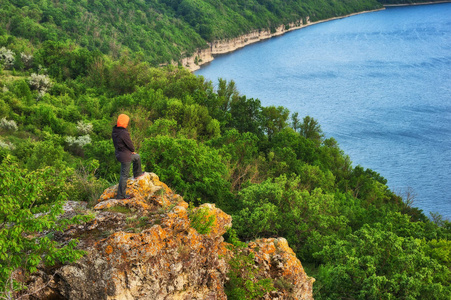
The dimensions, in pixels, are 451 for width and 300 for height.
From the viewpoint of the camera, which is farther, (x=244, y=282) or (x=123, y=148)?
(x=244, y=282)

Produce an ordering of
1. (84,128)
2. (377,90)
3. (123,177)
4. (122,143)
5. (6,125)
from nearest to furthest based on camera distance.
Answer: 1. (122,143)
2. (123,177)
3. (6,125)
4. (84,128)
5. (377,90)

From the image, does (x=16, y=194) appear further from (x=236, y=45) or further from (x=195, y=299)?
(x=236, y=45)

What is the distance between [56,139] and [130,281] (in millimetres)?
34067

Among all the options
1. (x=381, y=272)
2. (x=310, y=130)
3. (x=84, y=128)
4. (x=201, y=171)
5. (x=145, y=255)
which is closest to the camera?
(x=145, y=255)

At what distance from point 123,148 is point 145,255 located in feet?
11.8

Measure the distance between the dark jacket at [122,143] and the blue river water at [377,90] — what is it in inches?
2164

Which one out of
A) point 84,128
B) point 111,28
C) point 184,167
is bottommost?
point 84,128

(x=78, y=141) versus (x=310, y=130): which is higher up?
(x=78, y=141)

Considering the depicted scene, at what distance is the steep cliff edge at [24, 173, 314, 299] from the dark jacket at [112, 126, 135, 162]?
126 centimetres

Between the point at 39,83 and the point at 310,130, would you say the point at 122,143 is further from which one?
the point at 310,130

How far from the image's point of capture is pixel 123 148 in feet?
41.6

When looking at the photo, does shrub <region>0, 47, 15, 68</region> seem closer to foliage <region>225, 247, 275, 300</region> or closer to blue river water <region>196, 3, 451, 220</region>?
blue river water <region>196, 3, 451, 220</region>

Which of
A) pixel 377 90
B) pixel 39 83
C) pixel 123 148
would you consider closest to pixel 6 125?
pixel 39 83

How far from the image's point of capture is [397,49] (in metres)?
142
